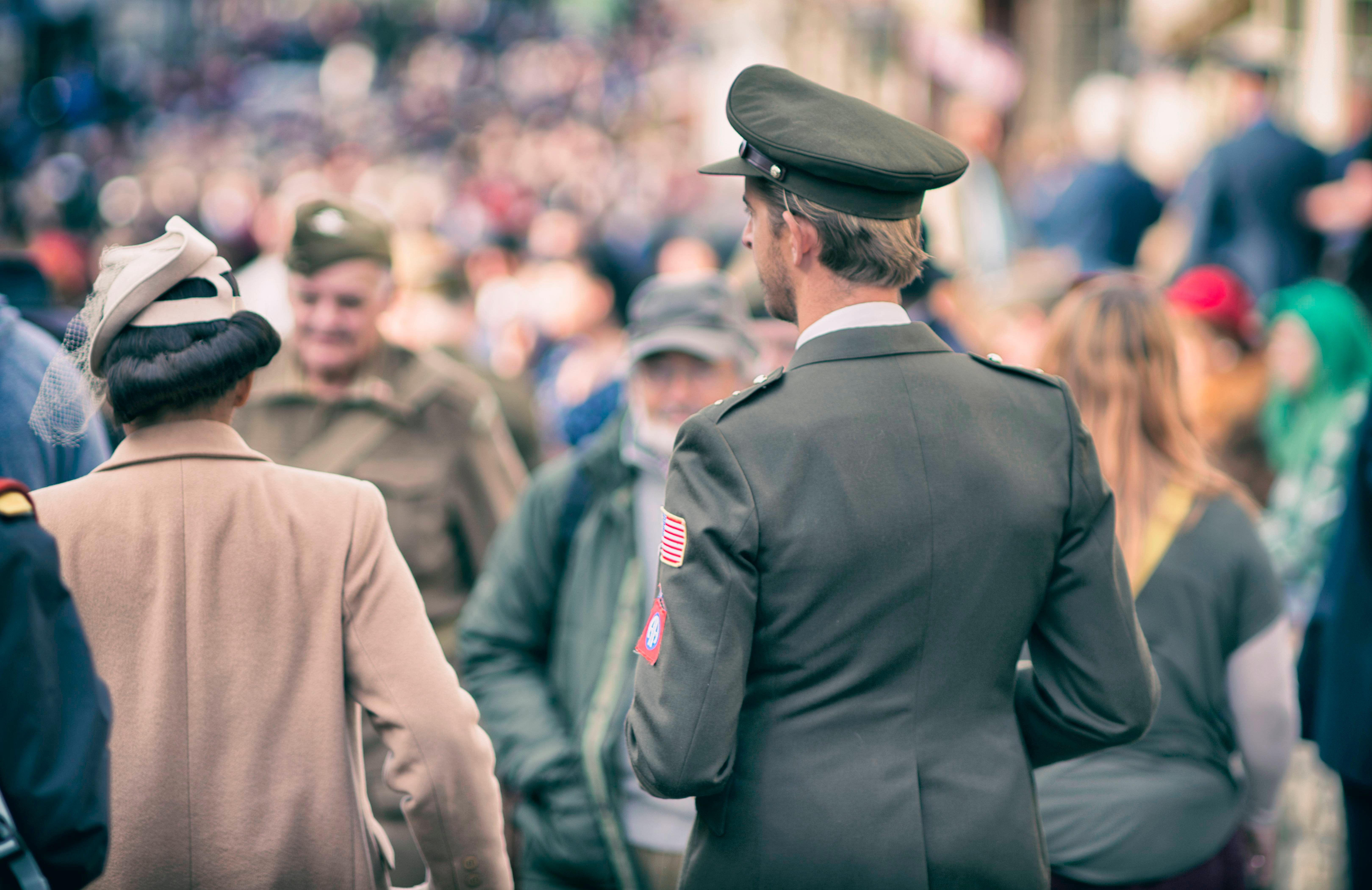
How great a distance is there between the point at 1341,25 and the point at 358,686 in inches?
397

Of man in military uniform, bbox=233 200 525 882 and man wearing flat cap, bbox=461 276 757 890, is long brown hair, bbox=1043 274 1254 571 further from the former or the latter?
man in military uniform, bbox=233 200 525 882

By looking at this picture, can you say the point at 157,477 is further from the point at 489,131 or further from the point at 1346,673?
the point at 489,131

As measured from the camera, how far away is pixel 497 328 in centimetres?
1023

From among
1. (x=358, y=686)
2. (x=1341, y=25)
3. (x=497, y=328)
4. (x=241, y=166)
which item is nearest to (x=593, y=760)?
(x=358, y=686)

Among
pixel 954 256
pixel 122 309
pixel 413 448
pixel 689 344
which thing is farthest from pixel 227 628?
pixel 954 256

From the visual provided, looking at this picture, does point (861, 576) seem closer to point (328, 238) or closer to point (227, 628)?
point (227, 628)

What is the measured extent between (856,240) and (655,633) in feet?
2.39

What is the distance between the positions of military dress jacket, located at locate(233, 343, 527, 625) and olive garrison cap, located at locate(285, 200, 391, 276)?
312 mm

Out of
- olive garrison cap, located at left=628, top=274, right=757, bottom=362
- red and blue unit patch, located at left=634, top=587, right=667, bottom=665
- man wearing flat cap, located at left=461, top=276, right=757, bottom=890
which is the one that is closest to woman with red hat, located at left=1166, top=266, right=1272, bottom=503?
olive garrison cap, located at left=628, top=274, right=757, bottom=362

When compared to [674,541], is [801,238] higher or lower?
higher

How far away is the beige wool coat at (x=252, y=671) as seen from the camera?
226 centimetres

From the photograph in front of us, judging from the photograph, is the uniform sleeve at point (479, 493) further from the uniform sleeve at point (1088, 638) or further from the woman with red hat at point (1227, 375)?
the woman with red hat at point (1227, 375)

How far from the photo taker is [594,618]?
3.35 m

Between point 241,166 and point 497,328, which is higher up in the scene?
point 497,328
